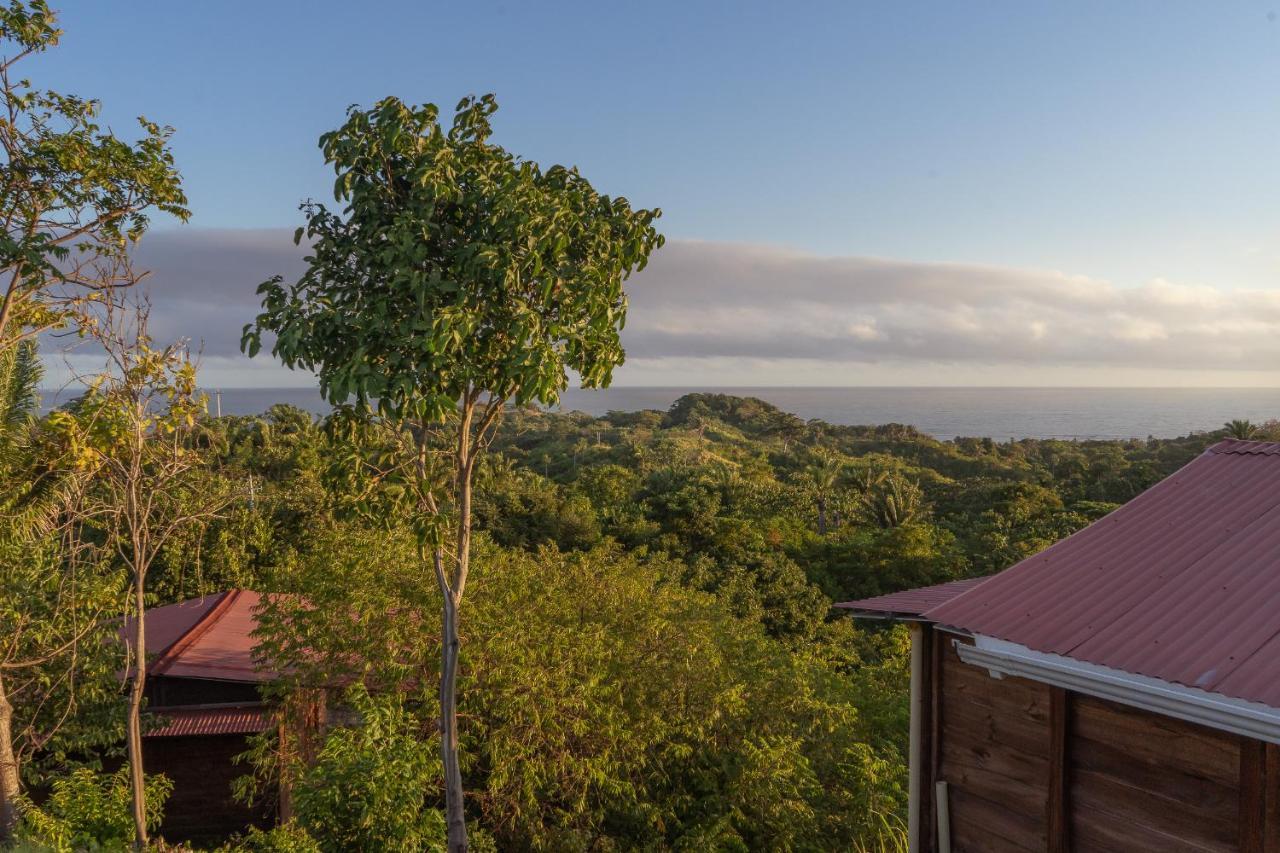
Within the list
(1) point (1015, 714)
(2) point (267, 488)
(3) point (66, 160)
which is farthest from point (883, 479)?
(3) point (66, 160)

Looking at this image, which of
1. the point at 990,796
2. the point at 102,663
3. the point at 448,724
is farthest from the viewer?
the point at 102,663

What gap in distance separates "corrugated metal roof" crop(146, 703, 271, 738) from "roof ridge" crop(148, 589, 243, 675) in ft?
1.88

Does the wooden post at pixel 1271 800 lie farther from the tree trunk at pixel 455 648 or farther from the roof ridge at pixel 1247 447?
the tree trunk at pixel 455 648

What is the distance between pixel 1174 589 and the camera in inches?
170

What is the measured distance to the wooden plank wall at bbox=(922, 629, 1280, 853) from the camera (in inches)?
150

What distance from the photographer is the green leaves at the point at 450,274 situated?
5.11 meters

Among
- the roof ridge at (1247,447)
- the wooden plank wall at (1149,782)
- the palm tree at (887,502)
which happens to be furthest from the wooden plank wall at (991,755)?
the palm tree at (887,502)

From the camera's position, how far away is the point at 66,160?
5633 millimetres

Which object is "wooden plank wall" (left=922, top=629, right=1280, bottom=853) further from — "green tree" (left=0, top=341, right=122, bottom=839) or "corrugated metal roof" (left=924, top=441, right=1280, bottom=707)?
"green tree" (left=0, top=341, right=122, bottom=839)

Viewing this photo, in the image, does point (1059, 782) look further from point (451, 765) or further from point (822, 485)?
point (822, 485)

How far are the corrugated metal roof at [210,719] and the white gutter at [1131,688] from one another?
351 inches

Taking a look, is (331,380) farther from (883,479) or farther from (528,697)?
(883,479)

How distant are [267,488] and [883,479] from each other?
24208mm

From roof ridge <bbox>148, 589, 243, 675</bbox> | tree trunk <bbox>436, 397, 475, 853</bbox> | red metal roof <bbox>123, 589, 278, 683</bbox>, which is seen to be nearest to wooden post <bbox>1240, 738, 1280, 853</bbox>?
tree trunk <bbox>436, 397, 475, 853</bbox>
